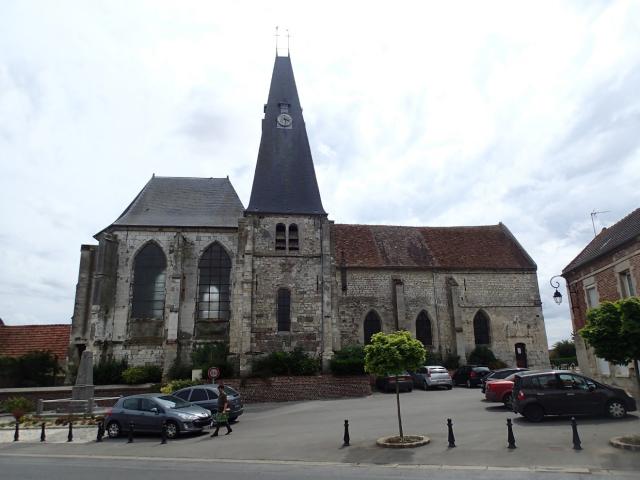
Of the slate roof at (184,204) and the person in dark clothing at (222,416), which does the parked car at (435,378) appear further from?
the slate roof at (184,204)

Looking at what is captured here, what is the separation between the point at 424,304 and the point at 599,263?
14.0 metres

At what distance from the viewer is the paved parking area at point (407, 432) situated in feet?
29.3

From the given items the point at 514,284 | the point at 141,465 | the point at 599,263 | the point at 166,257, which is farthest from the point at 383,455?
the point at 514,284

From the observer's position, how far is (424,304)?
30.7 m

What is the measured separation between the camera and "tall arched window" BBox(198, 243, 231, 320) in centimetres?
2700

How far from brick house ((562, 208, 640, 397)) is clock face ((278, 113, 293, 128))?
720 inches

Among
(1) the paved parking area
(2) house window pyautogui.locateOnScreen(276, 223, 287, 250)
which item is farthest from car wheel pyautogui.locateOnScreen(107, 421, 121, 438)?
(2) house window pyautogui.locateOnScreen(276, 223, 287, 250)

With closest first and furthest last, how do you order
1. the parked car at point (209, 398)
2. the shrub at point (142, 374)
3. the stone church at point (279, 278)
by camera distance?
the parked car at point (209, 398), the shrub at point (142, 374), the stone church at point (279, 278)

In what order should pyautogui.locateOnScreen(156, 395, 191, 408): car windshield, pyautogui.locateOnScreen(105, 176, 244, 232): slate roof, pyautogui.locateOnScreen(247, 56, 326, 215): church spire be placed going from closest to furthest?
1. pyautogui.locateOnScreen(156, 395, 191, 408): car windshield
2. pyautogui.locateOnScreen(247, 56, 326, 215): church spire
3. pyautogui.locateOnScreen(105, 176, 244, 232): slate roof

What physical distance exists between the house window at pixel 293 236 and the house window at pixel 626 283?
15875 millimetres

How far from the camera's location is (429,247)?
33.3 m

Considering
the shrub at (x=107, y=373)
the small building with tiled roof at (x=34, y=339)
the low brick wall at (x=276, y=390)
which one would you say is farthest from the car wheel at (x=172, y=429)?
the small building with tiled roof at (x=34, y=339)

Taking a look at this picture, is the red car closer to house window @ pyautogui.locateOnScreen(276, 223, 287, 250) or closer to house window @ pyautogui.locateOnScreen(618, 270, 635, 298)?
house window @ pyautogui.locateOnScreen(618, 270, 635, 298)

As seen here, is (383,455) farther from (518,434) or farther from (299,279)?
(299,279)
